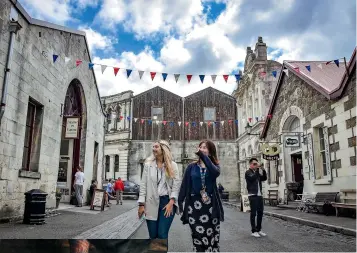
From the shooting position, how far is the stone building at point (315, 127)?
10.8 meters

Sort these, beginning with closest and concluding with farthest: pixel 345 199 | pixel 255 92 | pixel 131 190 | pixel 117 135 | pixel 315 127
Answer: pixel 345 199 < pixel 315 127 < pixel 255 92 < pixel 131 190 < pixel 117 135

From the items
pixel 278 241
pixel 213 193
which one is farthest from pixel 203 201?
pixel 278 241

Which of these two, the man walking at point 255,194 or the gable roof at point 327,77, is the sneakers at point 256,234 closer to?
the man walking at point 255,194

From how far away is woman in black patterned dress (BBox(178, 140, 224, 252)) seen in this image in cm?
386

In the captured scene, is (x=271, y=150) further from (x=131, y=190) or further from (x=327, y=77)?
(x=131, y=190)

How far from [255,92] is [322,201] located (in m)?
13.3

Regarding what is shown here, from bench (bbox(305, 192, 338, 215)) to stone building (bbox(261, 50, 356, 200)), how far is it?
10.7 inches

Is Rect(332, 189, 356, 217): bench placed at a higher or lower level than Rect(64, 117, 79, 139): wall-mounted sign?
lower

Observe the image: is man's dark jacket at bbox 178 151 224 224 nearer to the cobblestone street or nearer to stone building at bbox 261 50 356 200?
the cobblestone street

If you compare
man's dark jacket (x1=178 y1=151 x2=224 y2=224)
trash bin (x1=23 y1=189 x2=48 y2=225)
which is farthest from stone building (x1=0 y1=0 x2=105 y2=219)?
man's dark jacket (x1=178 y1=151 x2=224 y2=224)

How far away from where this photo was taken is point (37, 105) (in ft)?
34.3

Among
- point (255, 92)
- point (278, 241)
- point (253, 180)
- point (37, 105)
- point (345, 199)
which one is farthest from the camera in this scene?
point (255, 92)

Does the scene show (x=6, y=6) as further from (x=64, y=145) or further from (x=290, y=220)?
(x=290, y=220)

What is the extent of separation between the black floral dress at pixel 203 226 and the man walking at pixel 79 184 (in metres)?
10.3
